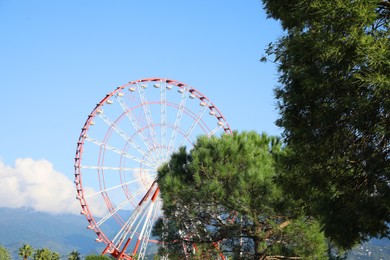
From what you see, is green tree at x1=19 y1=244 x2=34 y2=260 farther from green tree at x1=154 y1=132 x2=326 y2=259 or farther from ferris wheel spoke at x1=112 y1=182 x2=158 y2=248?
green tree at x1=154 y1=132 x2=326 y2=259

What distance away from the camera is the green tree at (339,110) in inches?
311

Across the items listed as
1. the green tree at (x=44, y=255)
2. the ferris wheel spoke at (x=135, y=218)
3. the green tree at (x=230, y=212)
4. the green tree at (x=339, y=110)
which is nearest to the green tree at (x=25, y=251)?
the green tree at (x=44, y=255)

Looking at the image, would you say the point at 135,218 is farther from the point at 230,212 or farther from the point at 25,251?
the point at 25,251

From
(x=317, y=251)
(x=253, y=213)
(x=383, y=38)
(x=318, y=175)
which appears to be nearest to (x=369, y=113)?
(x=383, y=38)

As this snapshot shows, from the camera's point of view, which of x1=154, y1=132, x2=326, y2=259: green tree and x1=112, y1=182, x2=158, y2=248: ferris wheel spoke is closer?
x1=154, y1=132, x2=326, y2=259: green tree

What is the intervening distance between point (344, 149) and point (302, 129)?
0.74 meters

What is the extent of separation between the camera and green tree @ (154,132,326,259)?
55.2 ft

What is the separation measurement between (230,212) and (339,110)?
940cm

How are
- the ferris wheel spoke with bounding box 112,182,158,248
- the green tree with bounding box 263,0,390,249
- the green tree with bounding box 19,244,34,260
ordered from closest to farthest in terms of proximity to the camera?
the green tree with bounding box 263,0,390,249
the ferris wheel spoke with bounding box 112,182,158,248
the green tree with bounding box 19,244,34,260

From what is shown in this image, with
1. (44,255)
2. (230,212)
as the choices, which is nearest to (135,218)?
(230,212)

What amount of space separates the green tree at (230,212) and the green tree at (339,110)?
23.0 ft

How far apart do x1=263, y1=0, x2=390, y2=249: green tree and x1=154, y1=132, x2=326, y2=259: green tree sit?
7.00m

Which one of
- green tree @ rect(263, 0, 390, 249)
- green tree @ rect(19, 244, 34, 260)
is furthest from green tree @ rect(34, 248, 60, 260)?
green tree @ rect(263, 0, 390, 249)

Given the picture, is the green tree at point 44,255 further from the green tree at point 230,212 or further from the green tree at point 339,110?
the green tree at point 339,110
